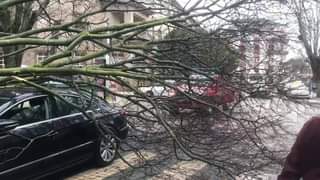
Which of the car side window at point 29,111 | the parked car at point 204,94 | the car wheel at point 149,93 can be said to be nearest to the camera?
the car wheel at point 149,93

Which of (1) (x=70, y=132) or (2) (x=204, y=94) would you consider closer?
(2) (x=204, y=94)

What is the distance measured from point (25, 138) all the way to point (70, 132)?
1.18 metres

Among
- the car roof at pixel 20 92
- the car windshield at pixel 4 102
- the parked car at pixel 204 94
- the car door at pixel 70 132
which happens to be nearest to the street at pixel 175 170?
the car door at pixel 70 132

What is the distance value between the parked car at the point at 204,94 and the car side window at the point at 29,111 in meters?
2.21

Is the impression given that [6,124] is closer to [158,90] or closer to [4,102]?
[4,102]

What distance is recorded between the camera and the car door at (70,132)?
308 inches

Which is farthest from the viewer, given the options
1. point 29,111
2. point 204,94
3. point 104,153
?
point 104,153

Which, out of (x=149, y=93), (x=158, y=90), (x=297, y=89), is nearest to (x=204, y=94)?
(x=158, y=90)

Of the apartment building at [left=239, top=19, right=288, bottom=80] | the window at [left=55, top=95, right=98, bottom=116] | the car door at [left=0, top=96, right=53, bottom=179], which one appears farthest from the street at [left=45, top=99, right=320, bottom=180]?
the window at [left=55, top=95, right=98, bottom=116]

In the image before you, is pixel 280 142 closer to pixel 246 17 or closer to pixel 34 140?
pixel 246 17

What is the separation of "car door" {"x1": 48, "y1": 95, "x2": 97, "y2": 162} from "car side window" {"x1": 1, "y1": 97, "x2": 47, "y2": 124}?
0.71 feet

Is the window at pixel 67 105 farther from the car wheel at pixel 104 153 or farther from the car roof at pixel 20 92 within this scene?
the car wheel at pixel 104 153

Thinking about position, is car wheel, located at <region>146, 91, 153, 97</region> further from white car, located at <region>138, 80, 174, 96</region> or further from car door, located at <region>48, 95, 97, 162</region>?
car door, located at <region>48, 95, 97, 162</region>

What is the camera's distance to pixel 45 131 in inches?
295
